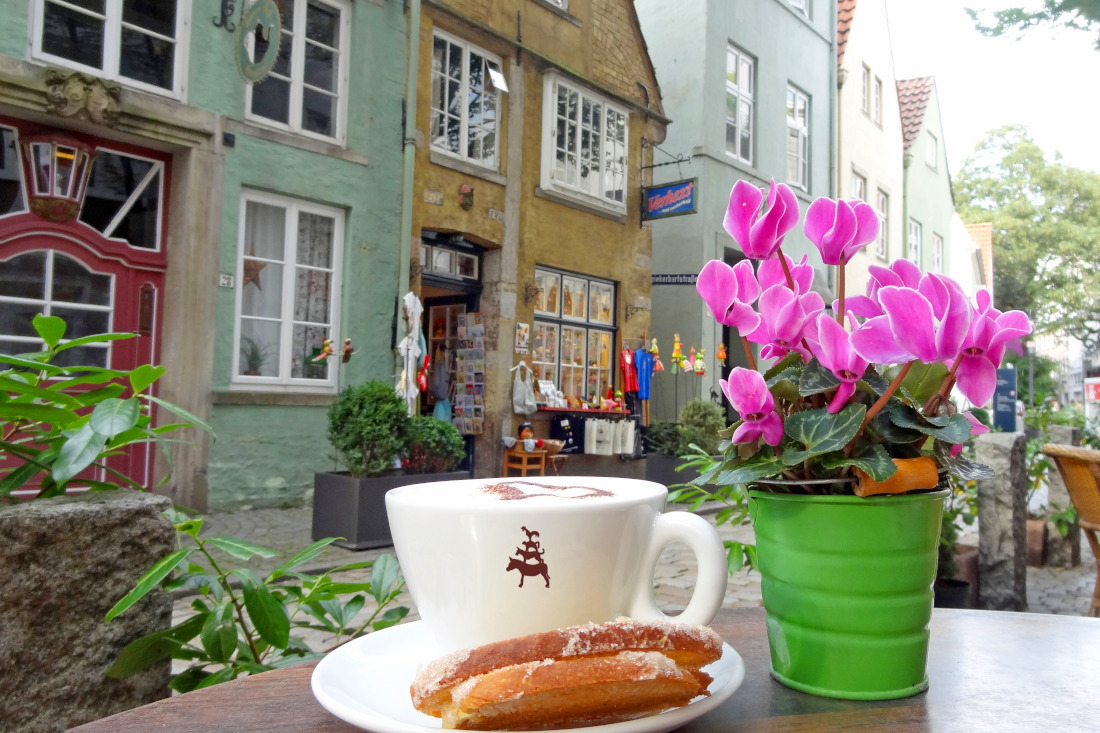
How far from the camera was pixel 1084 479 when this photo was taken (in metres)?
3.54

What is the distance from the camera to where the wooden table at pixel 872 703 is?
2.16 feet

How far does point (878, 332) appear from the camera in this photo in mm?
692

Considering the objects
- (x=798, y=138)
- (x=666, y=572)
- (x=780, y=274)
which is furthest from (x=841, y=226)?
(x=798, y=138)

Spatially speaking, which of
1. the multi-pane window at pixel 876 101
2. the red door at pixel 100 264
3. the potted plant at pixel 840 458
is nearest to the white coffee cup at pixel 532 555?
the potted plant at pixel 840 458

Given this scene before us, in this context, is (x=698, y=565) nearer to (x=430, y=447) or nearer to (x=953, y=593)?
(x=953, y=593)

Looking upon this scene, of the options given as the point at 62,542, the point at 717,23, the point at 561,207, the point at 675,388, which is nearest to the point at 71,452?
the point at 62,542

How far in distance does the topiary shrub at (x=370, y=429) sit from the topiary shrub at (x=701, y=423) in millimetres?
4340

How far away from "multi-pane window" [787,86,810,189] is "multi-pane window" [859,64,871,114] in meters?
2.82

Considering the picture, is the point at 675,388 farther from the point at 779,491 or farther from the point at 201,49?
the point at 779,491

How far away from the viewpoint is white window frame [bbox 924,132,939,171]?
2136 cm

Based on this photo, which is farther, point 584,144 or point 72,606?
point 584,144

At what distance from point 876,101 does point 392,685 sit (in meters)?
20.9

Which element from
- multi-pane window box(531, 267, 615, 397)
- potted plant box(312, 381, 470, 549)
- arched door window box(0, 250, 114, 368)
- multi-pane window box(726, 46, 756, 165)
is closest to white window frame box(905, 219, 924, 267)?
multi-pane window box(726, 46, 756, 165)

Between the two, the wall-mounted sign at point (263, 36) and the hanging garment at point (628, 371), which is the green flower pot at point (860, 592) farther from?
the hanging garment at point (628, 371)
